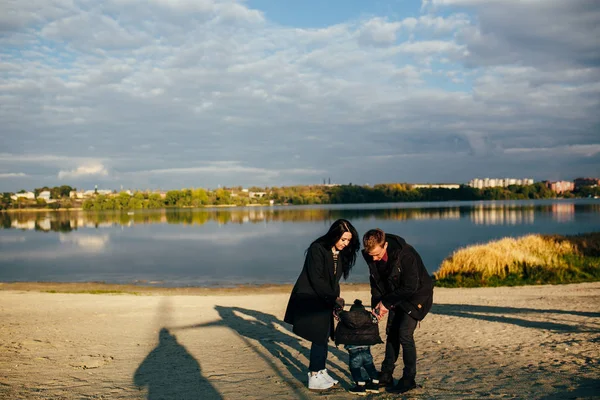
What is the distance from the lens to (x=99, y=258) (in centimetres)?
3981

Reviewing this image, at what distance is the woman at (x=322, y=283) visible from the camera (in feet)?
18.9

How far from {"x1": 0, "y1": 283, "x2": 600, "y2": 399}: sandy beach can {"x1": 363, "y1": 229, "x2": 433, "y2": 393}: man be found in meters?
0.60

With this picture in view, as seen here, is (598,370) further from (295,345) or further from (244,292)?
(244,292)

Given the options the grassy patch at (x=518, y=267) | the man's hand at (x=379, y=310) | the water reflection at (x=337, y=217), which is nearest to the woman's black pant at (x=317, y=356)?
the man's hand at (x=379, y=310)

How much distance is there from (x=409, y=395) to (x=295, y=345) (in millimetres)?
3429

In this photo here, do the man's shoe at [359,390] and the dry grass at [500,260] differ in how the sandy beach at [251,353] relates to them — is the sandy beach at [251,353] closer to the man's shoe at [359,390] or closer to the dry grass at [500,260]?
the man's shoe at [359,390]

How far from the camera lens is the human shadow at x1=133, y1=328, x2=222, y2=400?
6320 mm

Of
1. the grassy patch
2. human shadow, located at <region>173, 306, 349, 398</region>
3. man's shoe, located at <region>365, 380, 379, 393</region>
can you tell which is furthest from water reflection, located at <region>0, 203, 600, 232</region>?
man's shoe, located at <region>365, 380, 379, 393</region>

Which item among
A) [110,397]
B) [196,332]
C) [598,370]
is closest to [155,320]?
[196,332]

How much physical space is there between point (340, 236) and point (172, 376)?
327cm

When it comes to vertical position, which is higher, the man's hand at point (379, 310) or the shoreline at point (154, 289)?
the man's hand at point (379, 310)

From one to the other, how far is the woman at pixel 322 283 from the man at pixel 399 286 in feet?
0.79

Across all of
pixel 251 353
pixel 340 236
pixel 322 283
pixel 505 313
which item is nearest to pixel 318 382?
pixel 322 283

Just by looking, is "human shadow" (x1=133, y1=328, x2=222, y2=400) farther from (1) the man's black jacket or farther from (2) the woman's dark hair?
(1) the man's black jacket
